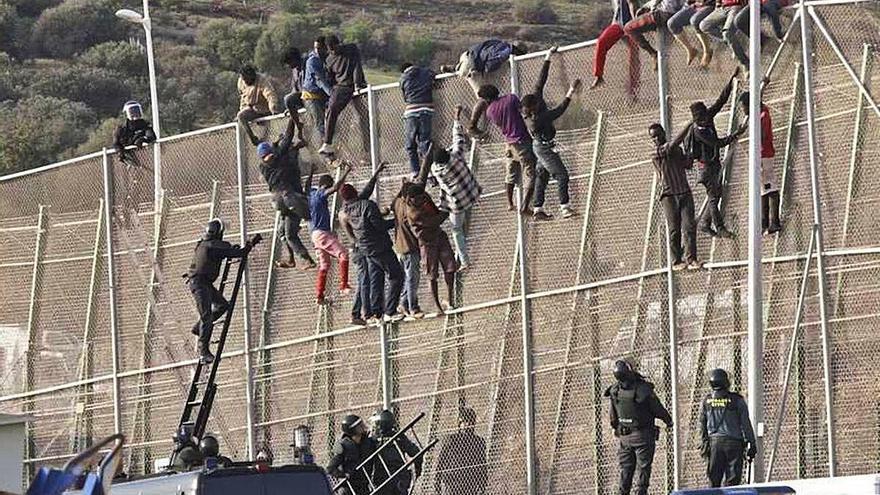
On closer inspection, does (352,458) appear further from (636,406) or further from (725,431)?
(725,431)

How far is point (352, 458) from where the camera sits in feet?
82.5

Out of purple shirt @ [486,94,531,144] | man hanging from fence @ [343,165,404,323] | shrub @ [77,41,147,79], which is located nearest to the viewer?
purple shirt @ [486,94,531,144]

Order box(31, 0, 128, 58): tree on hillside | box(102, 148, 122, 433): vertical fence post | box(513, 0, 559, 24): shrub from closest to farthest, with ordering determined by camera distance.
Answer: box(102, 148, 122, 433): vertical fence post < box(31, 0, 128, 58): tree on hillside < box(513, 0, 559, 24): shrub

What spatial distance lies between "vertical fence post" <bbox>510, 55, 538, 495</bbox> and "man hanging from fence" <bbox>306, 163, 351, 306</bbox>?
276cm

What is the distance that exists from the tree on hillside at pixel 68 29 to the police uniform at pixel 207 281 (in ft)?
211

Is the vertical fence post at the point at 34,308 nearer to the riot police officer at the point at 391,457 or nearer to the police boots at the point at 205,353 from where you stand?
the police boots at the point at 205,353

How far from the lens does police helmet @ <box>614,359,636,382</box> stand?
81.0ft

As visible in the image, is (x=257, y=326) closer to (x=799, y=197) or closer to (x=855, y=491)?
(x=799, y=197)

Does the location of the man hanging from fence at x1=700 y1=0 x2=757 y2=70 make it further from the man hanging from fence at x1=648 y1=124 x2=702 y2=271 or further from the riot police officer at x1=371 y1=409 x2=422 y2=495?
the riot police officer at x1=371 y1=409 x2=422 y2=495

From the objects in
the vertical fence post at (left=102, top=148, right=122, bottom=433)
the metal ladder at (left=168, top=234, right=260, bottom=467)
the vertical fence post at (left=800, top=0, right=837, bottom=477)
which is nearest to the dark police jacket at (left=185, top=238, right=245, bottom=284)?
the metal ladder at (left=168, top=234, right=260, bottom=467)

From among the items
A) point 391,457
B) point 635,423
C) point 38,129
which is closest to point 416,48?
point 38,129

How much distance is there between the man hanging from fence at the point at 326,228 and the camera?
29594mm

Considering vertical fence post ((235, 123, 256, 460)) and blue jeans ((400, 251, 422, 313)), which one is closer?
blue jeans ((400, 251, 422, 313))

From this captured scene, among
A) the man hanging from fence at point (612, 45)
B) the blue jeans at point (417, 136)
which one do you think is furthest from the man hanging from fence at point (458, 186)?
the man hanging from fence at point (612, 45)
